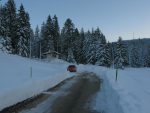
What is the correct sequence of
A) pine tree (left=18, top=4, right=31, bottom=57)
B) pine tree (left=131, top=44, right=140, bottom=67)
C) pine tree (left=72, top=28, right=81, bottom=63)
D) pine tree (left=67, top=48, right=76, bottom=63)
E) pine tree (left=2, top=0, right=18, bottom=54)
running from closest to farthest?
1. pine tree (left=2, top=0, right=18, bottom=54)
2. pine tree (left=18, top=4, right=31, bottom=57)
3. pine tree (left=67, top=48, right=76, bottom=63)
4. pine tree (left=72, top=28, right=81, bottom=63)
5. pine tree (left=131, top=44, right=140, bottom=67)

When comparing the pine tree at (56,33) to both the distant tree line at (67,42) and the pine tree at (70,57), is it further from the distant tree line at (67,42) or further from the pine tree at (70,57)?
the pine tree at (70,57)

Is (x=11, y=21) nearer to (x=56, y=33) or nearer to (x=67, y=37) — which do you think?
(x=56, y=33)

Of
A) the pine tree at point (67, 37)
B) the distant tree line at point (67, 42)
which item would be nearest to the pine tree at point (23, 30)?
the distant tree line at point (67, 42)

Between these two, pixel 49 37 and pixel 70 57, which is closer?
pixel 49 37

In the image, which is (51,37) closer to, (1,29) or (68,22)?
(68,22)

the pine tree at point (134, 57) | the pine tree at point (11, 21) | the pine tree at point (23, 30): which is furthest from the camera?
the pine tree at point (134, 57)

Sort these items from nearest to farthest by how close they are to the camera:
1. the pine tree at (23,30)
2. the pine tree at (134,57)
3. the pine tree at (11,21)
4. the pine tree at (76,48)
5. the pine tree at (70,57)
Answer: the pine tree at (11,21) < the pine tree at (23,30) < the pine tree at (70,57) < the pine tree at (76,48) < the pine tree at (134,57)

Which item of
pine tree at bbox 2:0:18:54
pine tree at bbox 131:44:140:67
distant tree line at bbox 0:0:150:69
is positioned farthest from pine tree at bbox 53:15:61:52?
pine tree at bbox 131:44:140:67

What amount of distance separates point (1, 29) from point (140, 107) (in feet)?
182

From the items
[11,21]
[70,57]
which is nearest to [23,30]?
[11,21]

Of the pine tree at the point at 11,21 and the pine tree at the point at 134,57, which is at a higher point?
the pine tree at the point at 11,21

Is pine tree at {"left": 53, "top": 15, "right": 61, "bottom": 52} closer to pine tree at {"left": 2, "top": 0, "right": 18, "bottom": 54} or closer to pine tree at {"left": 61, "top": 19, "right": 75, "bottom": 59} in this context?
pine tree at {"left": 61, "top": 19, "right": 75, "bottom": 59}

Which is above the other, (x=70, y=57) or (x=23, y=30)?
(x=23, y=30)

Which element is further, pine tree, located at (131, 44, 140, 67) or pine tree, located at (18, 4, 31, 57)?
pine tree, located at (131, 44, 140, 67)
